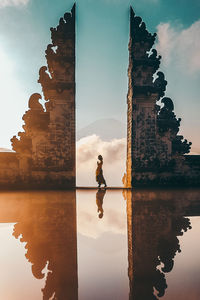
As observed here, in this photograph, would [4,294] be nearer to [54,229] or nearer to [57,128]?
[54,229]

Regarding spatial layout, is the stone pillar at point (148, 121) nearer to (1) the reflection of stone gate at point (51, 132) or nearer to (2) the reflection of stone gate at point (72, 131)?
(2) the reflection of stone gate at point (72, 131)

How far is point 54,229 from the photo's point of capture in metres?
3.28

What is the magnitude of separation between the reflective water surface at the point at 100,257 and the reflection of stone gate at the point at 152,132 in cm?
560

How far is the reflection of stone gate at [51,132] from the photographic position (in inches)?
364

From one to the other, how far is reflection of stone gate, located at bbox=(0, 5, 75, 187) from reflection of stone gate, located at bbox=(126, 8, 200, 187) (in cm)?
290

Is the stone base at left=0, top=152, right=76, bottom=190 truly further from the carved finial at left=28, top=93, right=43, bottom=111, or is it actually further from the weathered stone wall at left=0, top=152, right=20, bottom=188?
the carved finial at left=28, top=93, right=43, bottom=111

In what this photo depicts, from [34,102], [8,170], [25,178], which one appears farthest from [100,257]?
[34,102]

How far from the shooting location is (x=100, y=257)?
2.36m

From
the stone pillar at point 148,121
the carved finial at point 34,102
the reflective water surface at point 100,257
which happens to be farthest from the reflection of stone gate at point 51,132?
the reflective water surface at point 100,257

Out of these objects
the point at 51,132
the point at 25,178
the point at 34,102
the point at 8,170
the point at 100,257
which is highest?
the point at 34,102

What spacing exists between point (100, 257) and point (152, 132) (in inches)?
321

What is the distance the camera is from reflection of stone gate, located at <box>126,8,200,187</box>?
31.7 feet

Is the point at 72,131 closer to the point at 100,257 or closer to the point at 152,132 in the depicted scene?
the point at 152,132

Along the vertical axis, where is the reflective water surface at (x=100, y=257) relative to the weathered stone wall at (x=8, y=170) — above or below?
below
